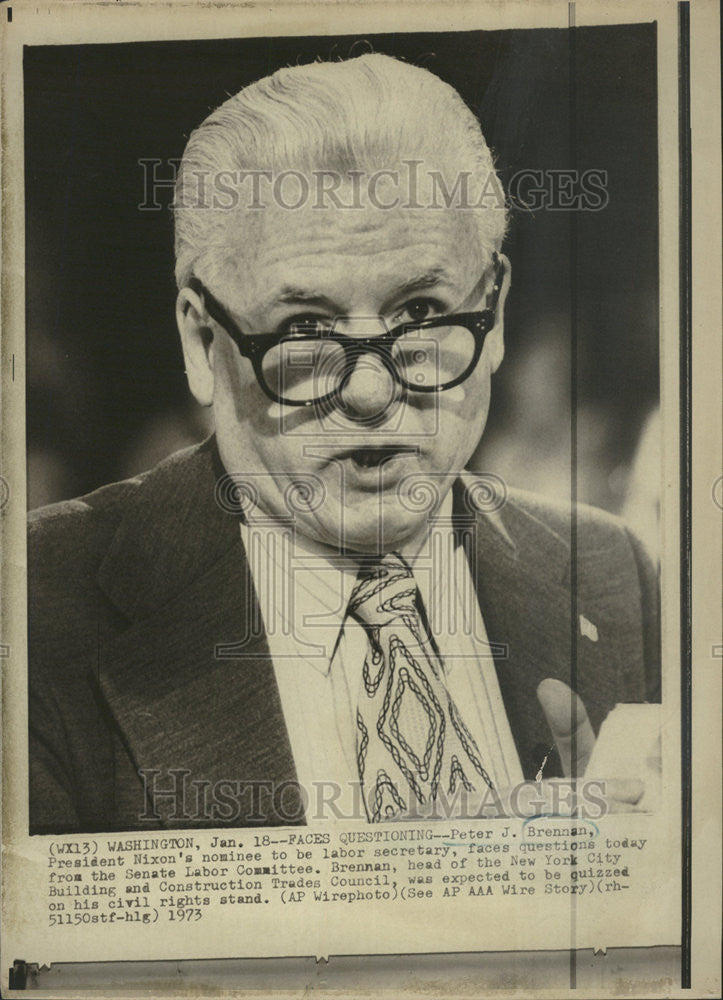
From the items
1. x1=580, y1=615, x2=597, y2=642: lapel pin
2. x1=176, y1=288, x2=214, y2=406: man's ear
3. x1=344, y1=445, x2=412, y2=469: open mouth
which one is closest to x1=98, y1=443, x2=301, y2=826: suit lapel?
x1=176, y1=288, x2=214, y2=406: man's ear

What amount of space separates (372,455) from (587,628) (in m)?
0.46

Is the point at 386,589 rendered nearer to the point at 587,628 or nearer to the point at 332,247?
the point at 587,628

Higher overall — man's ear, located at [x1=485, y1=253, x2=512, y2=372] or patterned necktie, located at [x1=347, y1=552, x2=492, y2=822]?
man's ear, located at [x1=485, y1=253, x2=512, y2=372]

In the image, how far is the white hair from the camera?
146 cm

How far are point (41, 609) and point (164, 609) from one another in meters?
0.20

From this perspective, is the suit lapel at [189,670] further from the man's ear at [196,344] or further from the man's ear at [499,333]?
the man's ear at [499,333]

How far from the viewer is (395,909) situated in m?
1.48

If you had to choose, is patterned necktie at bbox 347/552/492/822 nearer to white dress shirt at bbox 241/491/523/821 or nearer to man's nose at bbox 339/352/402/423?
white dress shirt at bbox 241/491/523/821

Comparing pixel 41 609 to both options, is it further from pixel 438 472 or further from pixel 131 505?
pixel 438 472

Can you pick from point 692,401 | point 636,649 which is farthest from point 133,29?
point 636,649

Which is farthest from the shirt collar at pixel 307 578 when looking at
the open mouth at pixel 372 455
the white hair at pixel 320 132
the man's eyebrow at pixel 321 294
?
the white hair at pixel 320 132

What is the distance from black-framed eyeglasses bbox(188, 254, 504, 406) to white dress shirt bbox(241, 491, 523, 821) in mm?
213

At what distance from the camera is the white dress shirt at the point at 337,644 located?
147cm

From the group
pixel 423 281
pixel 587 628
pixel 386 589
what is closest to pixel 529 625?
pixel 587 628
